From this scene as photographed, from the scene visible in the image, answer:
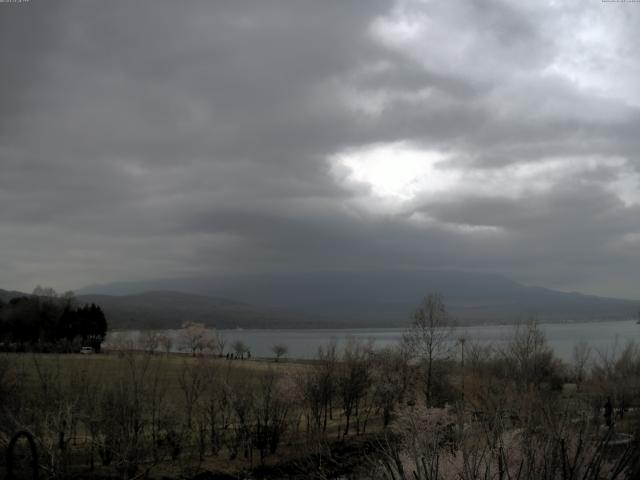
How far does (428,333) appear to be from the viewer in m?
59.3

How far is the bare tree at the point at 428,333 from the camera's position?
5709cm

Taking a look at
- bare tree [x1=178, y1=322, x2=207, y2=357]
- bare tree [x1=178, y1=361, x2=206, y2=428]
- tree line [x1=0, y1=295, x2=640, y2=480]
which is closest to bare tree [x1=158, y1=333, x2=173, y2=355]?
bare tree [x1=178, y1=322, x2=207, y2=357]

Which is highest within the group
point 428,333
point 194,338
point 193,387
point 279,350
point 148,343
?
point 428,333

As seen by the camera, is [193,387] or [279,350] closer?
[193,387]

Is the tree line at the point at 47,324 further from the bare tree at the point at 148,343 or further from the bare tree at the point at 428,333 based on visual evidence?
the bare tree at the point at 428,333

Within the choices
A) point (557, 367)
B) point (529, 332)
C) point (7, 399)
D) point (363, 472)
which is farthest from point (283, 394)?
point (557, 367)

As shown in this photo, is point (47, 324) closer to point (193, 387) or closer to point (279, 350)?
point (279, 350)

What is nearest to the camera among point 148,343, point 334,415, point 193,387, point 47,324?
point 193,387

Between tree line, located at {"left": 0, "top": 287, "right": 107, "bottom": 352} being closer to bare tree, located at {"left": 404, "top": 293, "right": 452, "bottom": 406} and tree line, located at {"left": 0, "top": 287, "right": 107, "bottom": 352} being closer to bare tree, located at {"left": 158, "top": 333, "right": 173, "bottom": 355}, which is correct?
bare tree, located at {"left": 158, "top": 333, "right": 173, "bottom": 355}

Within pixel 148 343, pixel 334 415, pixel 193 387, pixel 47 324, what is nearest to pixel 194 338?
pixel 47 324

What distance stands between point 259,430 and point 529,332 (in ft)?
109

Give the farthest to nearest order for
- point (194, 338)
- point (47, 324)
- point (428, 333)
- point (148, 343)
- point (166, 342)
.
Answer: point (194, 338) < point (166, 342) < point (47, 324) < point (148, 343) < point (428, 333)

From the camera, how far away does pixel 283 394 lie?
137ft

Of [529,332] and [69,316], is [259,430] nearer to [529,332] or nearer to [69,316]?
[529,332]
